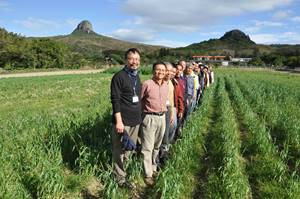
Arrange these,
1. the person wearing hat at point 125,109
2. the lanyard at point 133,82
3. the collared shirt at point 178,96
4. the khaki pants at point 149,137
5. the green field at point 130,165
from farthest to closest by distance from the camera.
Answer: the collared shirt at point 178,96 < the khaki pants at point 149,137 < the lanyard at point 133,82 < the person wearing hat at point 125,109 < the green field at point 130,165

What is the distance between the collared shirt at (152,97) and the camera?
5703mm

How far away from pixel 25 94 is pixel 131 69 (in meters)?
14.3

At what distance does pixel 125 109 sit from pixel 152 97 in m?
0.72

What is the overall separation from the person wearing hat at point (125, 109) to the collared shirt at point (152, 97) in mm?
371

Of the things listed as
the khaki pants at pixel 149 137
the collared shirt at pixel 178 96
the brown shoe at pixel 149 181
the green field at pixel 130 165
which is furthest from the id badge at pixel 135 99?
the collared shirt at pixel 178 96

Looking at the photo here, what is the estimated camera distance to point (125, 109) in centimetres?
516

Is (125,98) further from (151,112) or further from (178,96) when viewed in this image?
(178,96)

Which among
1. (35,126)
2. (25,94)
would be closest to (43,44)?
(25,94)

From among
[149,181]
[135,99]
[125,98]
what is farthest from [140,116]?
[149,181]

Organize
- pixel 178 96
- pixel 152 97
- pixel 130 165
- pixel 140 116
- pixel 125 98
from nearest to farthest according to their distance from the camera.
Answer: pixel 125 98, pixel 140 116, pixel 130 165, pixel 152 97, pixel 178 96

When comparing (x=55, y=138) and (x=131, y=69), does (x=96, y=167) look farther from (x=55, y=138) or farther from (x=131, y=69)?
(x=131, y=69)

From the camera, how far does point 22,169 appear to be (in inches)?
210

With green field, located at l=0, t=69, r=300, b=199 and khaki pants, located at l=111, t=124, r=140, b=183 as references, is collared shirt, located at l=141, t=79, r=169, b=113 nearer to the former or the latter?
khaki pants, located at l=111, t=124, r=140, b=183

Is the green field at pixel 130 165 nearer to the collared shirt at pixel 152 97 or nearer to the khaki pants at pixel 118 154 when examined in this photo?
the khaki pants at pixel 118 154
